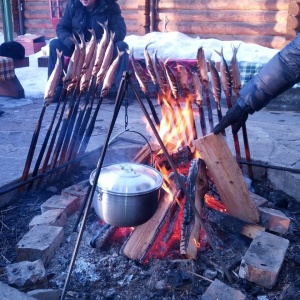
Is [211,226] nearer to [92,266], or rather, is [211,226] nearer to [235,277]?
[235,277]

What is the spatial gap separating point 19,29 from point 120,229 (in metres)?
12.6

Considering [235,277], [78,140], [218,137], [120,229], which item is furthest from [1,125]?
[235,277]

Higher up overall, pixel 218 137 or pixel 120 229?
pixel 218 137

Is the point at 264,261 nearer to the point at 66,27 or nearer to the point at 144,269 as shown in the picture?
the point at 144,269

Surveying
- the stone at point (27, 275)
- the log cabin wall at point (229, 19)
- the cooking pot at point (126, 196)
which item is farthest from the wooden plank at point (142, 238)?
the log cabin wall at point (229, 19)

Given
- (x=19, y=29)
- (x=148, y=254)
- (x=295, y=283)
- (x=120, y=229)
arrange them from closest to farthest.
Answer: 1. (x=295, y=283)
2. (x=148, y=254)
3. (x=120, y=229)
4. (x=19, y=29)

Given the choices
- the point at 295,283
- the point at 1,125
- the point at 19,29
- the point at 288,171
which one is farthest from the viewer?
the point at 19,29

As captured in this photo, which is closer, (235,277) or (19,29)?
(235,277)

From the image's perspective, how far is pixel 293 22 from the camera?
791 centimetres

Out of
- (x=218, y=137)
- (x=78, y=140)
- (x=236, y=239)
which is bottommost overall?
(x=236, y=239)

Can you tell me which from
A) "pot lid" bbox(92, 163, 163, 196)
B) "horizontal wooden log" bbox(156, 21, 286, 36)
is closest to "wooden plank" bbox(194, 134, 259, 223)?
"pot lid" bbox(92, 163, 163, 196)

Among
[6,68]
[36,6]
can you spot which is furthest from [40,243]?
[36,6]

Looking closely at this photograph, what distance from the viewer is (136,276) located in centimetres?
262

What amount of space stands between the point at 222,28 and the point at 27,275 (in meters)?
8.25
